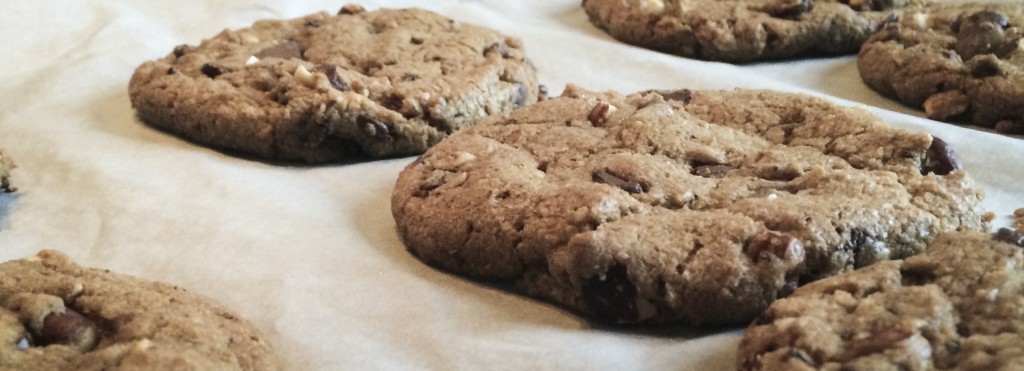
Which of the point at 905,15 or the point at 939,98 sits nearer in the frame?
the point at 939,98

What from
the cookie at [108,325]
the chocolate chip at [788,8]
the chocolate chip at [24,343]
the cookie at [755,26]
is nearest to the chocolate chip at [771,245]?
the cookie at [108,325]

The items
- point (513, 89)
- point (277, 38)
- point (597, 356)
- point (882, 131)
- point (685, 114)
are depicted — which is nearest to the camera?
point (597, 356)

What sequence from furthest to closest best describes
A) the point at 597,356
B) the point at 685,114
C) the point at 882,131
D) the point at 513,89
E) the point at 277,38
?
the point at 277,38, the point at 513,89, the point at 685,114, the point at 882,131, the point at 597,356

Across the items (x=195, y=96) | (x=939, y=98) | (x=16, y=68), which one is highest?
(x=939, y=98)

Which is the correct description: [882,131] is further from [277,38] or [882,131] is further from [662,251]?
[277,38]

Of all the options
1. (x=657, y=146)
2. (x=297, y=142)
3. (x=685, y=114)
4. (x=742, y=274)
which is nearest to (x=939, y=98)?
(x=685, y=114)

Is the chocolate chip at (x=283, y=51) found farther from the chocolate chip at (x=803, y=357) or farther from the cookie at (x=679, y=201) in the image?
the chocolate chip at (x=803, y=357)

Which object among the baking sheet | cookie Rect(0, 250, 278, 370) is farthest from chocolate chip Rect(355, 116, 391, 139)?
cookie Rect(0, 250, 278, 370)

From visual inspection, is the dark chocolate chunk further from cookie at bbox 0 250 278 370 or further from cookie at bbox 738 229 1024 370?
cookie at bbox 0 250 278 370
